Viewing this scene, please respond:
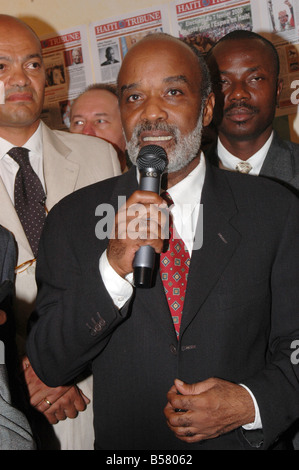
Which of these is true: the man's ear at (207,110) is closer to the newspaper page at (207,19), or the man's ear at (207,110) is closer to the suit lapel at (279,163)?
the suit lapel at (279,163)

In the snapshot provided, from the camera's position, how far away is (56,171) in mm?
2094

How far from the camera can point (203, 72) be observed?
1.83m

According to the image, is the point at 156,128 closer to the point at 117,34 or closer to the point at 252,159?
the point at 252,159

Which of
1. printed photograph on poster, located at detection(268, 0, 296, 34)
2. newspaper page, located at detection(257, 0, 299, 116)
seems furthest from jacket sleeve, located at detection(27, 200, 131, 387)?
printed photograph on poster, located at detection(268, 0, 296, 34)

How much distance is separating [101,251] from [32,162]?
70cm

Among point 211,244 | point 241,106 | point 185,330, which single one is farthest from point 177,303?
point 241,106

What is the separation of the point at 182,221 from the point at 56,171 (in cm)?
67

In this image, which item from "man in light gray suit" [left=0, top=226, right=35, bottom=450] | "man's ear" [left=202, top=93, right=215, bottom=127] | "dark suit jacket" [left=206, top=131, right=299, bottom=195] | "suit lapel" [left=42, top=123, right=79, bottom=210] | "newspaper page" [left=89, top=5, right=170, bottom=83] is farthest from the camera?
"newspaper page" [left=89, top=5, right=170, bottom=83]

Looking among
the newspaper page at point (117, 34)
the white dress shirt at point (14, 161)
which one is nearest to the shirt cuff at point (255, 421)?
the white dress shirt at point (14, 161)

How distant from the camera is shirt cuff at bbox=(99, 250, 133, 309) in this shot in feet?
4.73

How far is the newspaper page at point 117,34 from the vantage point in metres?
3.38

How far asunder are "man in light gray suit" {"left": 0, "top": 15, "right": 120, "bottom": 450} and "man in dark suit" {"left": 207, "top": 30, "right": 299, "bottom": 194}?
2.00 feet

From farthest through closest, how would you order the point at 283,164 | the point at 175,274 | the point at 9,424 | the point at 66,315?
the point at 283,164 → the point at 175,274 → the point at 66,315 → the point at 9,424

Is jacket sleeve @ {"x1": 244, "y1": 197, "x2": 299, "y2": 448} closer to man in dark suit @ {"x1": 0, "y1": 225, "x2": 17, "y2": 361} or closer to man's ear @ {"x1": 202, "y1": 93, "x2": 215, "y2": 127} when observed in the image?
man's ear @ {"x1": 202, "y1": 93, "x2": 215, "y2": 127}
